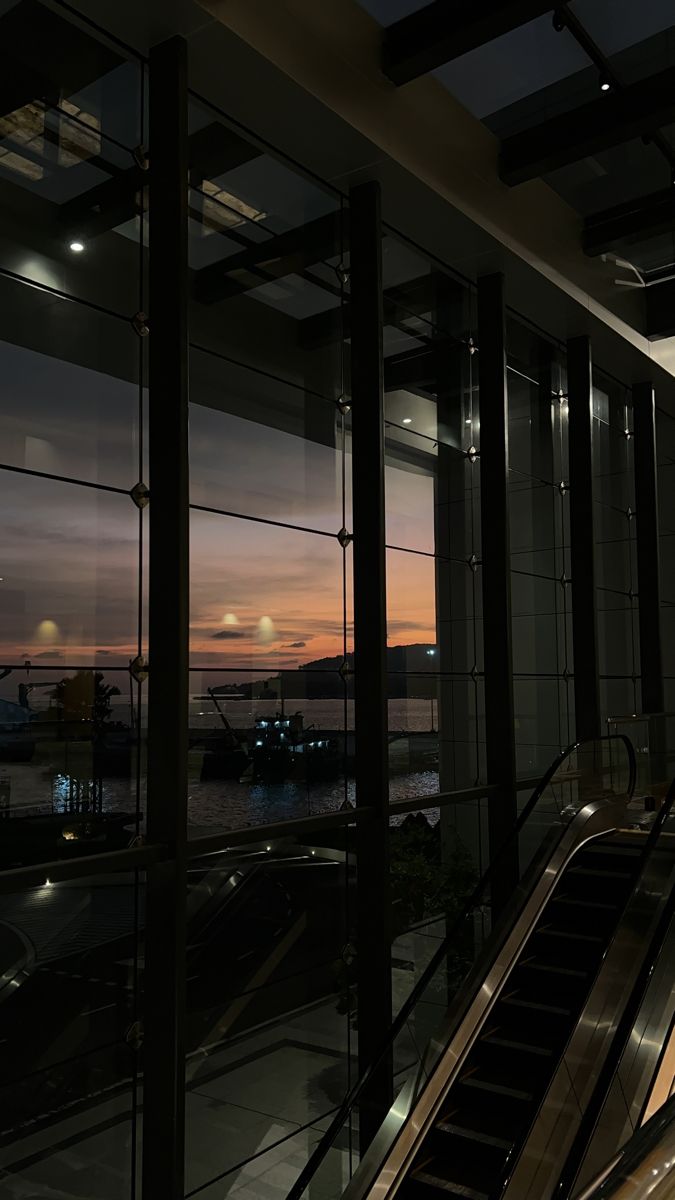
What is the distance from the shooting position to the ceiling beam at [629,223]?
10438 millimetres

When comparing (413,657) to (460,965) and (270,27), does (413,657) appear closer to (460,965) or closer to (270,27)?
(460,965)

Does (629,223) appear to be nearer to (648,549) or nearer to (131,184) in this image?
(648,549)

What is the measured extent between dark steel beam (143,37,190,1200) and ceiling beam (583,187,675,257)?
6.10m

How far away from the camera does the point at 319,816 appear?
7.43m

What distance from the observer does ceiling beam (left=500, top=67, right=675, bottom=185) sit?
328 inches

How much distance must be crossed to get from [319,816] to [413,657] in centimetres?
227

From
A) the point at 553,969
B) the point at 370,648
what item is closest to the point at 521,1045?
the point at 553,969

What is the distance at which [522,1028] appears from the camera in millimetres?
7820

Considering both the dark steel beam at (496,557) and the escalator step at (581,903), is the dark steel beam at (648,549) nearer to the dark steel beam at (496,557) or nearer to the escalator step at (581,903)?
the dark steel beam at (496,557)

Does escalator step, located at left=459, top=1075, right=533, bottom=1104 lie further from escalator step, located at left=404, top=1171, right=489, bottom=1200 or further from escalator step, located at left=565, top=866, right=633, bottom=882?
escalator step, located at left=565, top=866, right=633, bottom=882

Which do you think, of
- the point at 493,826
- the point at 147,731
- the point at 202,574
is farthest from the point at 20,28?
the point at 493,826

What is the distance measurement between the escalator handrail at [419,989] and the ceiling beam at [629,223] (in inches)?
227

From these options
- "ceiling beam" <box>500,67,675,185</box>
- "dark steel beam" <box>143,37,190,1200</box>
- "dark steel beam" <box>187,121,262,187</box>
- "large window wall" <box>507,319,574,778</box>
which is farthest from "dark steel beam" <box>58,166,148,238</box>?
"large window wall" <box>507,319,574,778</box>

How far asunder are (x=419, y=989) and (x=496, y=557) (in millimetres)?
4471
